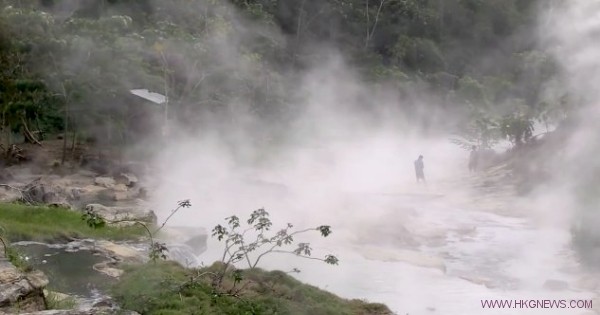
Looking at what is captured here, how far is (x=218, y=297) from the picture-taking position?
23.2 ft

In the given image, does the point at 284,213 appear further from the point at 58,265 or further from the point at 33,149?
the point at 33,149

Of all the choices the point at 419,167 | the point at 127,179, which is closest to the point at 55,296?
the point at 127,179

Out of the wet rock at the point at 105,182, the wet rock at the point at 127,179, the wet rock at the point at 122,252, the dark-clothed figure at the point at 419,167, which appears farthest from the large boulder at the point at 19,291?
the dark-clothed figure at the point at 419,167

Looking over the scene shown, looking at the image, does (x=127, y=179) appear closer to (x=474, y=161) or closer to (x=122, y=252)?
(x=122, y=252)

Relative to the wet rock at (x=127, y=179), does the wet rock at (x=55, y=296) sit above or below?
below

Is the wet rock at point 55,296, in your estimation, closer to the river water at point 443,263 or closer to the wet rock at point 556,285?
the river water at point 443,263

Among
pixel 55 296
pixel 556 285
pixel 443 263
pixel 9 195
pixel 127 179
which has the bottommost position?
pixel 55 296

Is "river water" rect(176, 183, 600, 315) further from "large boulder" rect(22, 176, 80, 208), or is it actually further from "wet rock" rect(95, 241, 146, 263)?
"large boulder" rect(22, 176, 80, 208)

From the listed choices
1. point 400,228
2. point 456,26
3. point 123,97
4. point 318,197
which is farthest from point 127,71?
point 456,26

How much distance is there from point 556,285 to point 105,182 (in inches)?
500

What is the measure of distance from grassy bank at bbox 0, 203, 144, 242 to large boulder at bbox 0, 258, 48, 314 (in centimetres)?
341

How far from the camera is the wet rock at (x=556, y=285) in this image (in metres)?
11.4

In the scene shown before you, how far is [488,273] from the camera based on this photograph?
12.8 metres

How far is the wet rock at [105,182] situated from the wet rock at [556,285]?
12.1 m
